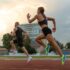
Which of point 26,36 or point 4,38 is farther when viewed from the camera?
point 4,38

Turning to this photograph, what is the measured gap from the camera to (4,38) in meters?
133

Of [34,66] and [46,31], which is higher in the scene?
[46,31]

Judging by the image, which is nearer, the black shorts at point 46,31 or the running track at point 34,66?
the black shorts at point 46,31

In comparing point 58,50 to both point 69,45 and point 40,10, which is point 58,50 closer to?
point 40,10

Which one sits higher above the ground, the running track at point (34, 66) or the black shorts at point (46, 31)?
the black shorts at point (46, 31)

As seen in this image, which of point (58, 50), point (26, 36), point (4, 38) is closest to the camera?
point (58, 50)

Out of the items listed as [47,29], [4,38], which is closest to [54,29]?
[47,29]

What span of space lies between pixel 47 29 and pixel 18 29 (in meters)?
5.18

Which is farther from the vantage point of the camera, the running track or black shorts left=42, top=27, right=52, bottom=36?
the running track

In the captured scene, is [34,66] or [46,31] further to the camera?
[34,66]

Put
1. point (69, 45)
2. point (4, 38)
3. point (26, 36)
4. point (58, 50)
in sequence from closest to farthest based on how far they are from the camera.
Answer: point (58, 50) → point (26, 36) → point (4, 38) → point (69, 45)

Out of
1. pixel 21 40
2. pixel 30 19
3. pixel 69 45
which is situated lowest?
pixel 69 45

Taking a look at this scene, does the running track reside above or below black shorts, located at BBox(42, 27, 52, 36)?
below

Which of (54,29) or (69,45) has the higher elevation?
(54,29)
